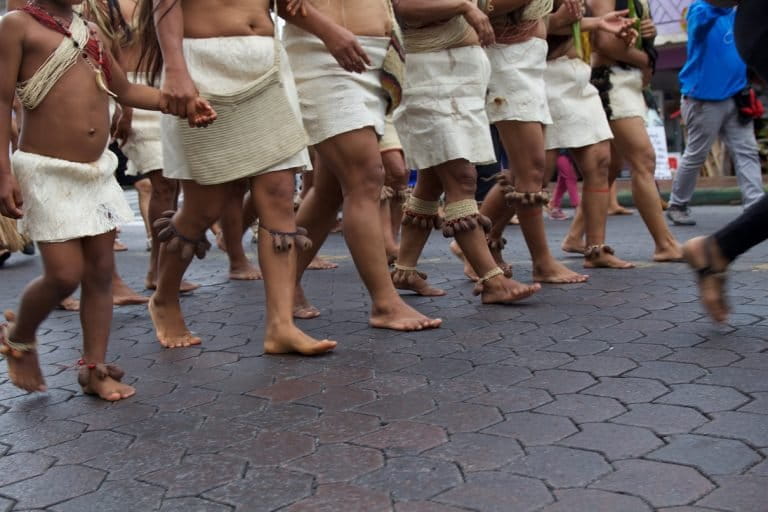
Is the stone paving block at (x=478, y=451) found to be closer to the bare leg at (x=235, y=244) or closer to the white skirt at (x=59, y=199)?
the white skirt at (x=59, y=199)

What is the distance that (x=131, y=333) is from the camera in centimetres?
507

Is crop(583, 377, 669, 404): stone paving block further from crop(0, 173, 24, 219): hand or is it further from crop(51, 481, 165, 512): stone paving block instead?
crop(0, 173, 24, 219): hand

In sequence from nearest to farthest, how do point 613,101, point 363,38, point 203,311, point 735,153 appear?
A: point 363,38 → point 203,311 → point 613,101 → point 735,153

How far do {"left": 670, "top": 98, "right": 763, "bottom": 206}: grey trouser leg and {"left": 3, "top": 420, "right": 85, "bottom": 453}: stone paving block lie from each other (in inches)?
260

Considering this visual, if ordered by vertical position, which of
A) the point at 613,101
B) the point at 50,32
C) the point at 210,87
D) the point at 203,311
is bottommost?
the point at 203,311

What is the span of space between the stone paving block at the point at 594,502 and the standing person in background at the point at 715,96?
669 cm

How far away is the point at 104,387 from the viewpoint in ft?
12.0

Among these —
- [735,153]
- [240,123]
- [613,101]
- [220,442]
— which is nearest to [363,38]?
[240,123]

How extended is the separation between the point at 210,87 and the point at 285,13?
1.54 ft

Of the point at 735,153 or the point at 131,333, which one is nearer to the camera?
the point at 131,333

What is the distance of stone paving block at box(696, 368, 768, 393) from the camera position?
3299 mm

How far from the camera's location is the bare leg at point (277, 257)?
4191mm

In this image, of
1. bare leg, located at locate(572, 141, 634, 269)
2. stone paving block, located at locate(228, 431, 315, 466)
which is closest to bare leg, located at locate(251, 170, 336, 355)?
stone paving block, located at locate(228, 431, 315, 466)

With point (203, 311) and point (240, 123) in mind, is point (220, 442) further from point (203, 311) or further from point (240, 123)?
point (203, 311)
